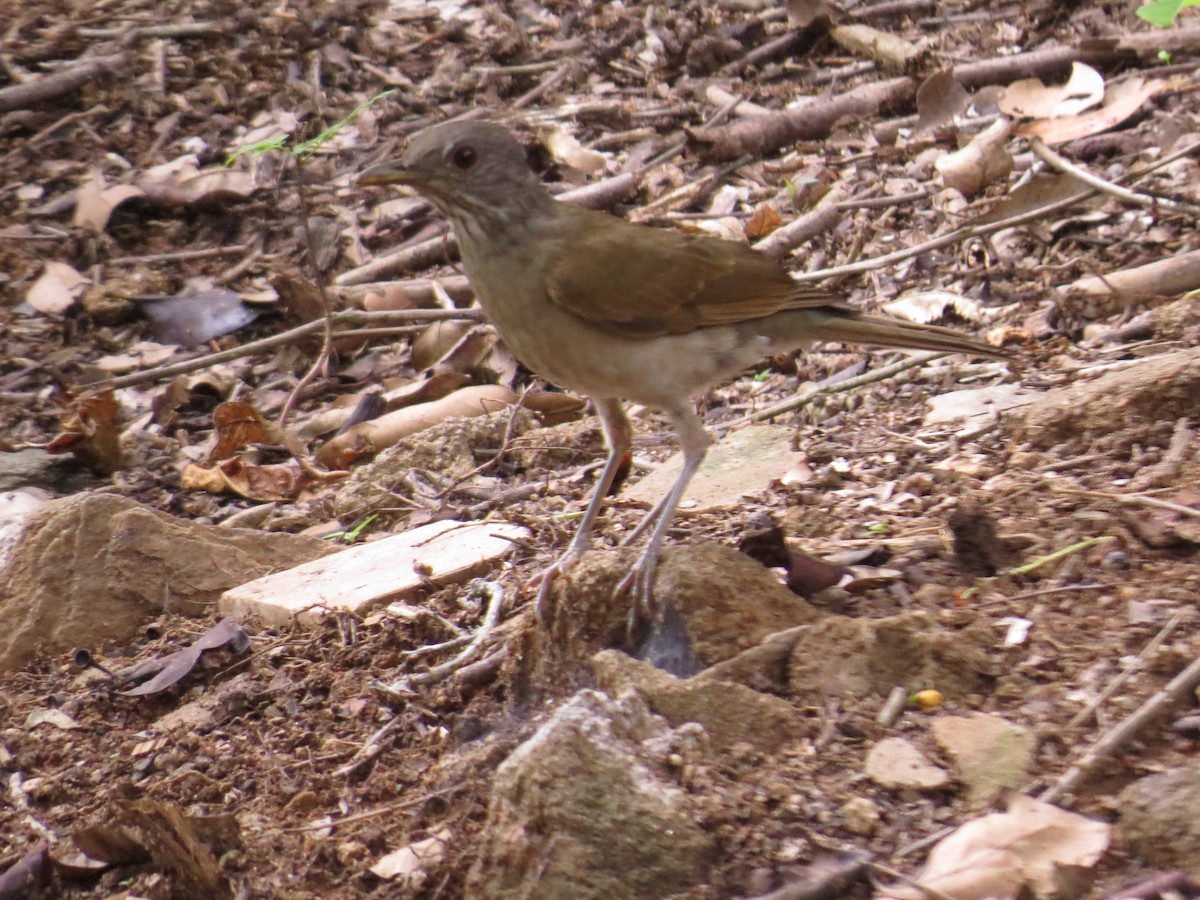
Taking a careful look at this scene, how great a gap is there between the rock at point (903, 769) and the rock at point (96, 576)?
2474 mm

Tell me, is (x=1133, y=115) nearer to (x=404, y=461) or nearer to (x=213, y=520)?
(x=404, y=461)

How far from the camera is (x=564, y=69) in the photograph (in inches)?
381

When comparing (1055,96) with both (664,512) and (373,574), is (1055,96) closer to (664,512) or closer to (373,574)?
(664,512)

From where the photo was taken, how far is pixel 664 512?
13.5 feet

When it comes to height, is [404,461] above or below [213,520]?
above

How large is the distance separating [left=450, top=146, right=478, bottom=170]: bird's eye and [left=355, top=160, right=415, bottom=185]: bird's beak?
0.15 m

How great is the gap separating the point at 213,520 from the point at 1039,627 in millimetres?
3925

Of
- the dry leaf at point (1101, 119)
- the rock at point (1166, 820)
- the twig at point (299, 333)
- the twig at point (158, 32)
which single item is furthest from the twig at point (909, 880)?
the twig at point (158, 32)

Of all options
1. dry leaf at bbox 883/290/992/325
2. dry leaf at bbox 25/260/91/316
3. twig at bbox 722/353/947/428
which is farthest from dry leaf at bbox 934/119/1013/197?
dry leaf at bbox 25/260/91/316

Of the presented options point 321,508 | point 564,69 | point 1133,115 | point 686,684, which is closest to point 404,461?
point 321,508

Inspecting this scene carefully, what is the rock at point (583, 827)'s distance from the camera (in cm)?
267

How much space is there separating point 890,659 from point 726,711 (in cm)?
44

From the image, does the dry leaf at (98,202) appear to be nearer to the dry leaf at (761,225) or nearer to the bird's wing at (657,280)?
the dry leaf at (761,225)

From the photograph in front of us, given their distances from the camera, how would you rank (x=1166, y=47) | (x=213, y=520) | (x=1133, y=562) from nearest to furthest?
(x=1133, y=562), (x=213, y=520), (x=1166, y=47)
